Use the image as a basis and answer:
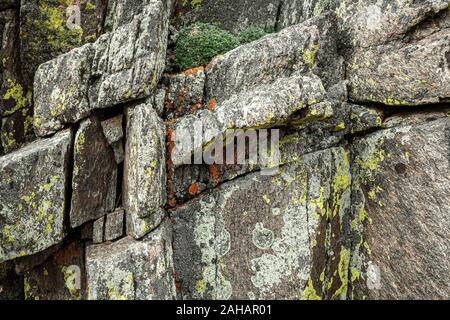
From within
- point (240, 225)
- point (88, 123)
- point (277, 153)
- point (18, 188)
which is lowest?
point (240, 225)

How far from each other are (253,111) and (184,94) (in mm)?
1960

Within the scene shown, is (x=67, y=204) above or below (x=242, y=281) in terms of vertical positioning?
above

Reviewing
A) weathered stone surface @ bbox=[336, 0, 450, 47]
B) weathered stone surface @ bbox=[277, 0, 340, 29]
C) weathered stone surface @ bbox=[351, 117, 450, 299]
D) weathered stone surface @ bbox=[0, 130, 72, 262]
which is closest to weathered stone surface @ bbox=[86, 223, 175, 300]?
weathered stone surface @ bbox=[0, 130, 72, 262]

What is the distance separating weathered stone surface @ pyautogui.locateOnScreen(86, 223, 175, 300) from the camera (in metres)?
8.30

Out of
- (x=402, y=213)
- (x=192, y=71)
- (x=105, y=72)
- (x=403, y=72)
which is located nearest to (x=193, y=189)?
Result: (x=192, y=71)

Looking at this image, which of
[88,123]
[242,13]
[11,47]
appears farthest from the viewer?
[242,13]

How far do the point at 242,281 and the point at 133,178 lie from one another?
134 inches

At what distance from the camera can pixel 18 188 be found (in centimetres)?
860

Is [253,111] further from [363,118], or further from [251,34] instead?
[251,34]

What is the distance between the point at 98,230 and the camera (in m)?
9.09

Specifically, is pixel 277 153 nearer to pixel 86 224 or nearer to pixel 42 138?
pixel 86 224

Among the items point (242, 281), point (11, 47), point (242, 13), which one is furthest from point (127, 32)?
point (242, 281)

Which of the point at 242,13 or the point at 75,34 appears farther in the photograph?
the point at 242,13

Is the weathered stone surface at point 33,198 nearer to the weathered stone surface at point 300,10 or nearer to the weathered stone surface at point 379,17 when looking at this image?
the weathered stone surface at point 300,10
